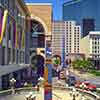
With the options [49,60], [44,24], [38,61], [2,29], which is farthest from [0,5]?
[38,61]

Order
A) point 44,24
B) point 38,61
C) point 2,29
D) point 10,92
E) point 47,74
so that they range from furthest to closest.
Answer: point 38,61 → point 44,24 → point 2,29 → point 10,92 → point 47,74

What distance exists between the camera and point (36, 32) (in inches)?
4301

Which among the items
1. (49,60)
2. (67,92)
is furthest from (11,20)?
(49,60)

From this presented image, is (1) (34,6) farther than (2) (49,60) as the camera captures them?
Yes

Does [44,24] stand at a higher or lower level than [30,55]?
higher

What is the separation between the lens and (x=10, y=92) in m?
35.3

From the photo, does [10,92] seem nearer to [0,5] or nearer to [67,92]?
[67,92]

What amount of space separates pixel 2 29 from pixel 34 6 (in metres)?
55.4

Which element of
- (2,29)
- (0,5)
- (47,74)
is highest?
(0,5)

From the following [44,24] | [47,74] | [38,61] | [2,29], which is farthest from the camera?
[38,61]

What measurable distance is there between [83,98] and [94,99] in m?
0.91

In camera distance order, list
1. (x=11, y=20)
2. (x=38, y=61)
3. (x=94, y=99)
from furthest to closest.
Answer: (x=38, y=61), (x=11, y=20), (x=94, y=99)

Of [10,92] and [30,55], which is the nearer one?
[10,92]

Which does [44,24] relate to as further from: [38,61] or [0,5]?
[0,5]
